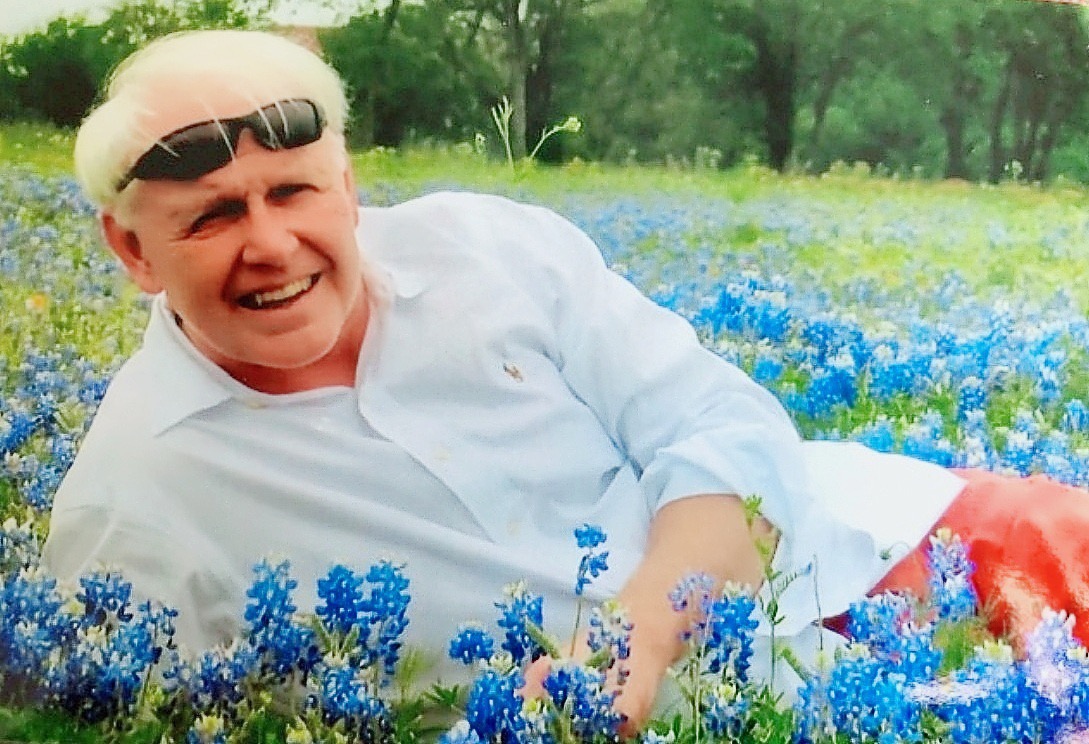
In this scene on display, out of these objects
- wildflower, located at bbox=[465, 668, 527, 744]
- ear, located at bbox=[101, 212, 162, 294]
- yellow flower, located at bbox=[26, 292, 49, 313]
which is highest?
ear, located at bbox=[101, 212, 162, 294]

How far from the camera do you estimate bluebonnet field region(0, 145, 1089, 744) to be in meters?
1.16

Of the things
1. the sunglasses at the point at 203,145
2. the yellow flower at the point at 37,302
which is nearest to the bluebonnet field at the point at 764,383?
the yellow flower at the point at 37,302

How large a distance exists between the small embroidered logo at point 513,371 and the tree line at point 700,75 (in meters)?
0.22

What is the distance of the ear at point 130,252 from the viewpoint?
1.19m

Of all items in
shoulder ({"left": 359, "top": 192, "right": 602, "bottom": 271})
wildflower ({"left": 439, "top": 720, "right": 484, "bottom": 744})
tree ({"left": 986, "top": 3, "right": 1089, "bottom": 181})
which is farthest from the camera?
tree ({"left": 986, "top": 3, "right": 1089, "bottom": 181})

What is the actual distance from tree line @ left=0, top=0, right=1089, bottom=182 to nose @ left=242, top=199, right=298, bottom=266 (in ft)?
0.43

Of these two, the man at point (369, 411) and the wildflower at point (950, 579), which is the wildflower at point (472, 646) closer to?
the man at point (369, 411)

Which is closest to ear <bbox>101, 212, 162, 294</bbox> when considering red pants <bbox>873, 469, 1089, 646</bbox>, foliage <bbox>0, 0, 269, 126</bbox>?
foliage <bbox>0, 0, 269, 126</bbox>

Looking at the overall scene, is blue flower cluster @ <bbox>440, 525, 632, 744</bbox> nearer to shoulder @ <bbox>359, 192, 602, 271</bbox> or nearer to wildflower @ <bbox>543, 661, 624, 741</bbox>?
wildflower @ <bbox>543, 661, 624, 741</bbox>

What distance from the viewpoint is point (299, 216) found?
1170 millimetres

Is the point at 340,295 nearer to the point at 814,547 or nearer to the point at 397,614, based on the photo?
the point at 397,614

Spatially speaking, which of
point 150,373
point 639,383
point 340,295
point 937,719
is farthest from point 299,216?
point 937,719

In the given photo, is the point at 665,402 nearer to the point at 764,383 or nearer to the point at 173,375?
the point at 764,383

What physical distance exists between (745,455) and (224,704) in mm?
529
